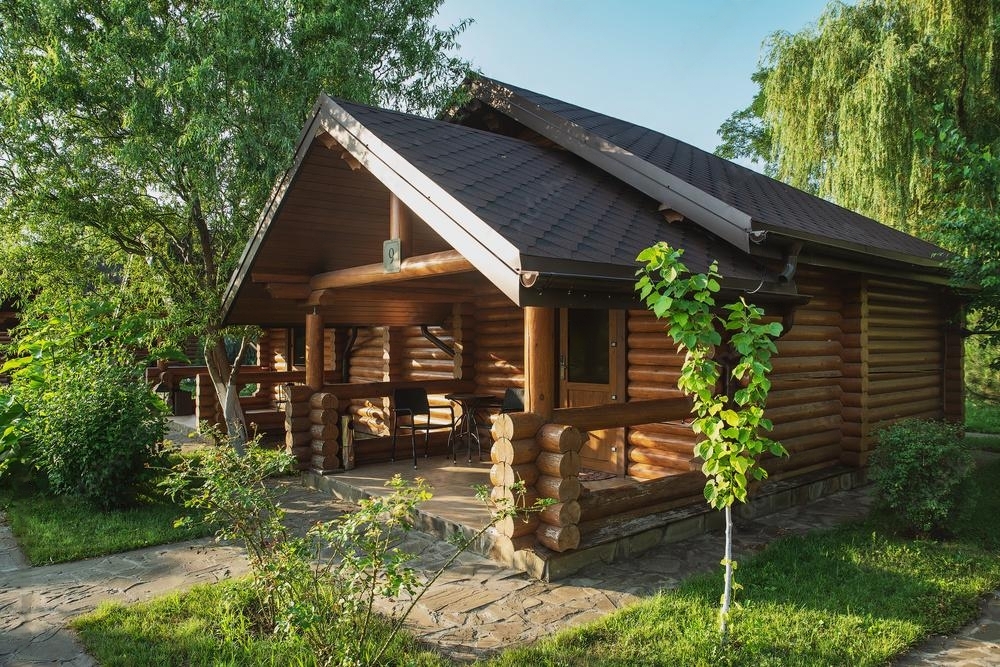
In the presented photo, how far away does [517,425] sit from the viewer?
4805 millimetres

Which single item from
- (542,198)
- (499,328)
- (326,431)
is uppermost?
(542,198)

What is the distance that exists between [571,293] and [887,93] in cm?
973

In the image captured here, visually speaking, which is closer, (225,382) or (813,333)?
(813,333)

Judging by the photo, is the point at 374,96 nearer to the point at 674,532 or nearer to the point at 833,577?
the point at 674,532

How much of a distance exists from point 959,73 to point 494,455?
38.1 ft

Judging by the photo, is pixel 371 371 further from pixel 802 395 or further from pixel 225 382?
pixel 802 395

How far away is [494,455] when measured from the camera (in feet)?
16.2

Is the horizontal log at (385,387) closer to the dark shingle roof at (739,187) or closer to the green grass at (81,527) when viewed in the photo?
the green grass at (81,527)

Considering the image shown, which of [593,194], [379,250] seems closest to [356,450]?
[379,250]

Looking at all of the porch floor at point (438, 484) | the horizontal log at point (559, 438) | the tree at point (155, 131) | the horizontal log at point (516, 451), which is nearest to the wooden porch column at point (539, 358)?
the horizontal log at point (559, 438)

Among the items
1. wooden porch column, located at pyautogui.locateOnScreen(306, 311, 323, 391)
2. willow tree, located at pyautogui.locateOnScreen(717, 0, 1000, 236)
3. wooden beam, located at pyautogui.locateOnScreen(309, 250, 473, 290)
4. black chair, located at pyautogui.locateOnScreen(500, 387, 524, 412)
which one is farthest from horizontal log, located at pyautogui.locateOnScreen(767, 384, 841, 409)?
wooden porch column, located at pyautogui.locateOnScreen(306, 311, 323, 391)

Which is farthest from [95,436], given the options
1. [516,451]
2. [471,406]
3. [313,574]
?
[516,451]

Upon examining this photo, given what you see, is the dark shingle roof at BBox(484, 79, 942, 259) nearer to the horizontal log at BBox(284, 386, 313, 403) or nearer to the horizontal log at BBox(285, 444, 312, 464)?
the horizontal log at BBox(284, 386, 313, 403)

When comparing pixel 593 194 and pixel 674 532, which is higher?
pixel 593 194
